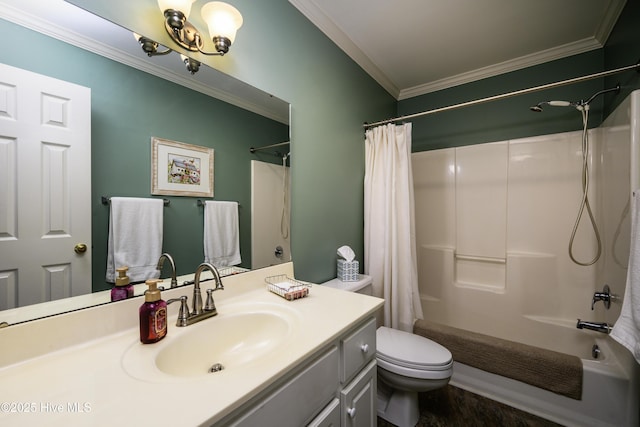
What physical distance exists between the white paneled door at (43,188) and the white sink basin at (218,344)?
311mm

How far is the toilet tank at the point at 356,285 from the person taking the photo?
1.60 meters

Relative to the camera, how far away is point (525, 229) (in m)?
2.04

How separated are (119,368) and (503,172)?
265 centimetres

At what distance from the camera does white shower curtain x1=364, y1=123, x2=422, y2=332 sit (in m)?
1.86

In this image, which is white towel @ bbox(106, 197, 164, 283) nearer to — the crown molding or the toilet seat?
the toilet seat

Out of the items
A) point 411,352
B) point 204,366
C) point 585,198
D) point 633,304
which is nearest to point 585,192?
point 585,198

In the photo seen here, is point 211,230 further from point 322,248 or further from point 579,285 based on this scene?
point 579,285

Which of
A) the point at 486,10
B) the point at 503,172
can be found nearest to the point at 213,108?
the point at 486,10

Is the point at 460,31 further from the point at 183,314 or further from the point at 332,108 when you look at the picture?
the point at 183,314

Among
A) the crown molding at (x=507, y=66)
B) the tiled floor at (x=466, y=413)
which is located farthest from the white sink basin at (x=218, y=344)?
the crown molding at (x=507, y=66)

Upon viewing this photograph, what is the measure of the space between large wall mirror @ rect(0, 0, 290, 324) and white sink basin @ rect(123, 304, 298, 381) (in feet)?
0.80

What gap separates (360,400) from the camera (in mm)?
964

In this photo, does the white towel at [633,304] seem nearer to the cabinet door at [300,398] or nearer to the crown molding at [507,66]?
the cabinet door at [300,398]

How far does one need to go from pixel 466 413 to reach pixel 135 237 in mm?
2025
